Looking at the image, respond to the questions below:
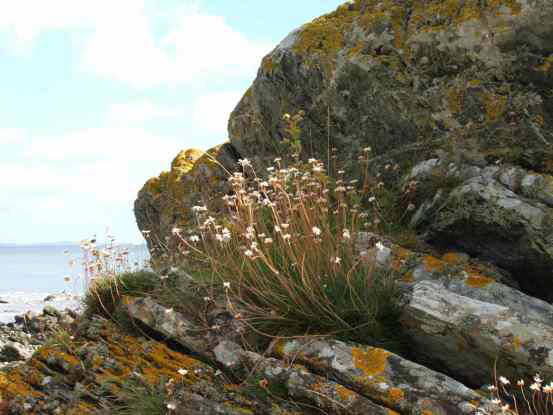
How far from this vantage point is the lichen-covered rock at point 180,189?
12.8m

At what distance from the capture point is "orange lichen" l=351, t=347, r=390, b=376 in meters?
4.27

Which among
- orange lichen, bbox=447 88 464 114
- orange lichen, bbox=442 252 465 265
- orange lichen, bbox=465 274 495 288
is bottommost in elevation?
orange lichen, bbox=465 274 495 288

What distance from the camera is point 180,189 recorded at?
14.1 meters

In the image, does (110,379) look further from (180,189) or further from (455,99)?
(180,189)

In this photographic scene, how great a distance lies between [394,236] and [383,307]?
1.79 metres

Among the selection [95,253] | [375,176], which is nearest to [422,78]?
[375,176]

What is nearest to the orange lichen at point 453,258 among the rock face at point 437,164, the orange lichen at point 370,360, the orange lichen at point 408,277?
the rock face at point 437,164

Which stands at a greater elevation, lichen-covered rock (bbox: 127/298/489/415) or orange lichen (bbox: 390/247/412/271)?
orange lichen (bbox: 390/247/412/271)

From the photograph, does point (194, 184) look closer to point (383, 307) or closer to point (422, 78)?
point (422, 78)

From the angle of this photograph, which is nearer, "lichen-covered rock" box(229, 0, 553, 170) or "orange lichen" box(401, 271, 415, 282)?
"orange lichen" box(401, 271, 415, 282)

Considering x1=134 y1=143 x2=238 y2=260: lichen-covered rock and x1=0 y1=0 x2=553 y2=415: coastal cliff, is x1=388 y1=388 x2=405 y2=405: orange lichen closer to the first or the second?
x1=0 y1=0 x2=553 y2=415: coastal cliff

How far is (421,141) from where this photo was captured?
8117 mm

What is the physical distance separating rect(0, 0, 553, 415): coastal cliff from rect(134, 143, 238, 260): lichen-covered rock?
2.11 m

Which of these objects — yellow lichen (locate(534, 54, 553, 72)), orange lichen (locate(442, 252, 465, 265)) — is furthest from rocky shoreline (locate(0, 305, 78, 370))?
yellow lichen (locate(534, 54, 553, 72))
